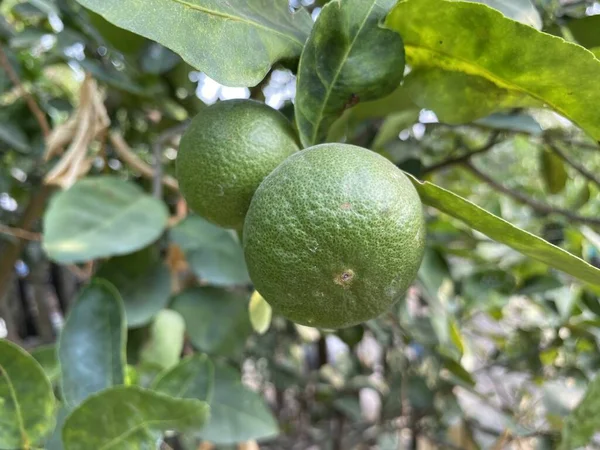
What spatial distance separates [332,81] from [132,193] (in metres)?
0.49

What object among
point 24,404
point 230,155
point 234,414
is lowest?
point 234,414

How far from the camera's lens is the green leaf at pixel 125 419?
49 centimetres

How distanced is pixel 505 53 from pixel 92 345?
0.54 m

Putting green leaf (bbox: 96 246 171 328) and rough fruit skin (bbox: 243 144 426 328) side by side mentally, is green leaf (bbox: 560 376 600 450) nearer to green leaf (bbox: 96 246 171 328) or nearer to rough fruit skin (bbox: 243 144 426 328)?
rough fruit skin (bbox: 243 144 426 328)

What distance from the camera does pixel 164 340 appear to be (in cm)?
84

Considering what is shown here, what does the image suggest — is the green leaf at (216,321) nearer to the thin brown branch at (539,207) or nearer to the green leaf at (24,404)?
the green leaf at (24,404)

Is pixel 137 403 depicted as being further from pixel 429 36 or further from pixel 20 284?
pixel 20 284

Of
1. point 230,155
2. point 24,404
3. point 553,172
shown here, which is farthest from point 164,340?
point 553,172

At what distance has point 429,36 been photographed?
40 centimetres

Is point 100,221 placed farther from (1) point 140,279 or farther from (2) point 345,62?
(2) point 345,62

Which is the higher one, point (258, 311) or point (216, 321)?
point (258, 311)

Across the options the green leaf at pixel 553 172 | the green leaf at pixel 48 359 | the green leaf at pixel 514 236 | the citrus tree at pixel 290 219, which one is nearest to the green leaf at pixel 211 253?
the citrus tree at pixel 290 219

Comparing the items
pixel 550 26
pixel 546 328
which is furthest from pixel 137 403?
pixel 546 328

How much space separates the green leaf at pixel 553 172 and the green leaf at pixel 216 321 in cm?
68
